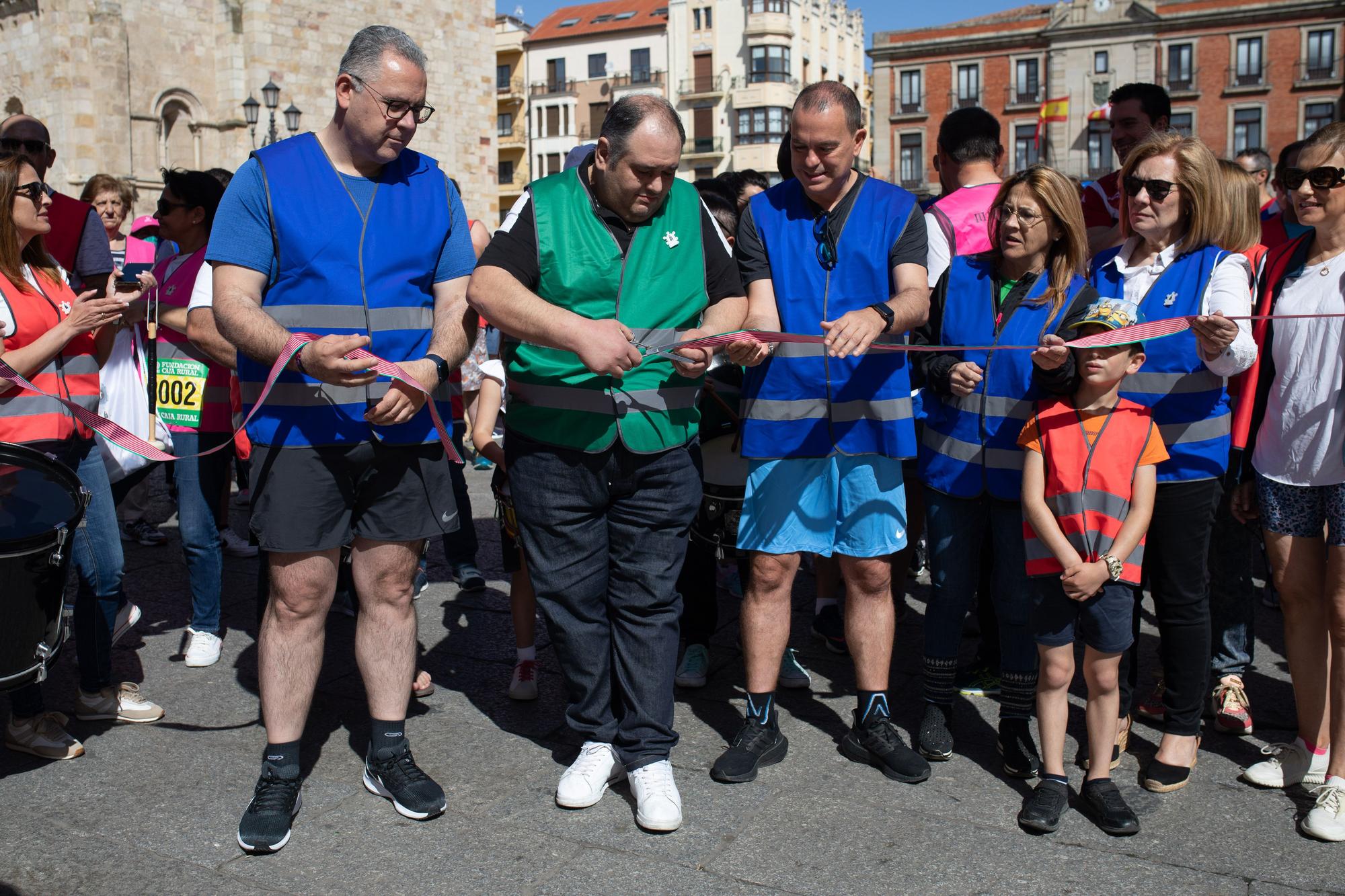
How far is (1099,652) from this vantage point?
3523mm

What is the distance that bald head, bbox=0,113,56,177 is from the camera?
5.18m

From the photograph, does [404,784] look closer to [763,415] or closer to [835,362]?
[763,415]

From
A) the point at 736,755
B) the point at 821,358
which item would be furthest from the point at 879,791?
the point at 821,358

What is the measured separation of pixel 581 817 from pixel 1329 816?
7.30ft

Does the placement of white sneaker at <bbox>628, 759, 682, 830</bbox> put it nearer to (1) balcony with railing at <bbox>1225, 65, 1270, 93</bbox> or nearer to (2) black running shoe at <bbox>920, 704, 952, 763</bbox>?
(2) black running shoe at <bbox>920, 704, 952, 763</bbox>

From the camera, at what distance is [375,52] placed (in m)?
3.35

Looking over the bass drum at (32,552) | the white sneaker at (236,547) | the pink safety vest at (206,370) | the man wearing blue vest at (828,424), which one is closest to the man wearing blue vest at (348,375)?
the bass drum at (32,552)

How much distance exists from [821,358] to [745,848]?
1.60 m

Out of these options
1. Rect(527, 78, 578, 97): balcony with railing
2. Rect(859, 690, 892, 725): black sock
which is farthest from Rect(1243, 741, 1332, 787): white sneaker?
Rect(527, 78, 578, 97): balcony with railing

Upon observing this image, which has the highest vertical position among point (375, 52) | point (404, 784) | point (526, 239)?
point (375, 52)

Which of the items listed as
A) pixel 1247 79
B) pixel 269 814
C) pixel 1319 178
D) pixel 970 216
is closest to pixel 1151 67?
pixel 1247 79

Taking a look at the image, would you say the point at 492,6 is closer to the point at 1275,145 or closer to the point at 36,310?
the point at 36,310

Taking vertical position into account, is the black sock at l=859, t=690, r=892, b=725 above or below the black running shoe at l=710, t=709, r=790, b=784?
above

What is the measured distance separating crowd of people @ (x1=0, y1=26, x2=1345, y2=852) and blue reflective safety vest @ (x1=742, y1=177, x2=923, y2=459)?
0.01m
